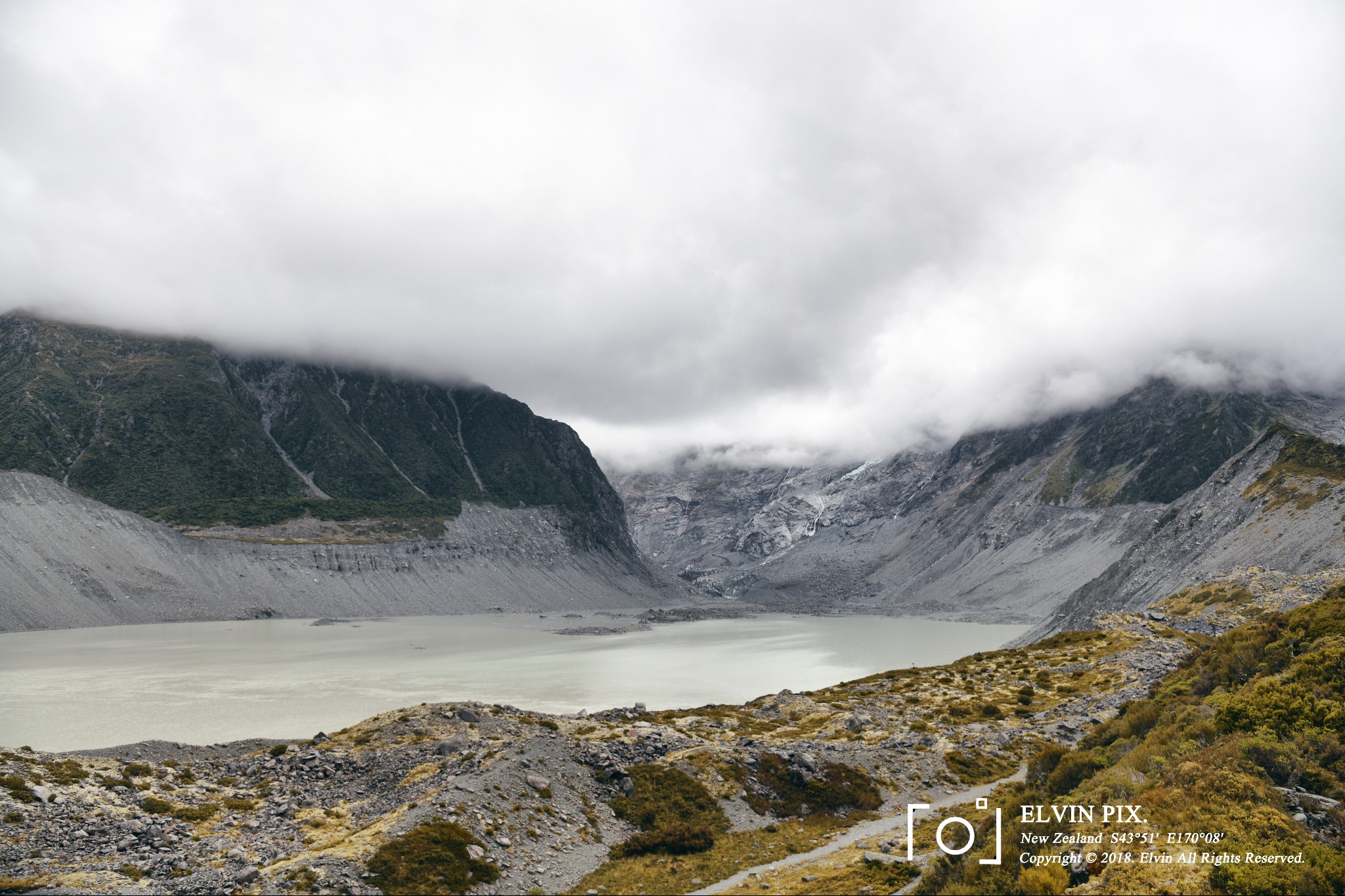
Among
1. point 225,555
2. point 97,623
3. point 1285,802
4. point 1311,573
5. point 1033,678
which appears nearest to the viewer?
point 1285,802

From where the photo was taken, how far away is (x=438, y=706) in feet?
152

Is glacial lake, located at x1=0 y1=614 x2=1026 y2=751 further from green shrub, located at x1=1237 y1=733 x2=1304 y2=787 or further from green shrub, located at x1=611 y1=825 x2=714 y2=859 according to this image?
green shrub, located at x1=1237 y1=733 x2=1304 y2=787

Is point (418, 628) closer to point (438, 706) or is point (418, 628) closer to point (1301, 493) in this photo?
point (438, 706)

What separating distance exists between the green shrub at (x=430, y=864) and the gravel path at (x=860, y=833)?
24.0ft

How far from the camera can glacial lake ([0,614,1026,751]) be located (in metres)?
64.1

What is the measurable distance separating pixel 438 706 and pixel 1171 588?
9026 centimetres

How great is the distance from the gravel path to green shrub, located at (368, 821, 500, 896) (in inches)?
288

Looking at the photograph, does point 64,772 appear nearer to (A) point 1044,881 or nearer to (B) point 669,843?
(B) point 669,843

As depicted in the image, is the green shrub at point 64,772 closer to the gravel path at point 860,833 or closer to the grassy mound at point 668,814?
the grassy mound at point 668,814

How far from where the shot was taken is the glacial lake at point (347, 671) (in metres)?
64.1

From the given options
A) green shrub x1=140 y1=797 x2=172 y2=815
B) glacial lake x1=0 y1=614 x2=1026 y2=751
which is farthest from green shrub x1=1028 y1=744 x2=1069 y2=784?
glacial lake x1=0 y1=614 x2=1026 y2=751

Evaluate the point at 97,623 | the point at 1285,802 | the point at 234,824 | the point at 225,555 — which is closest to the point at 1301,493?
the point at 1285,802

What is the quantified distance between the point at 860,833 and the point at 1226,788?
15.5 metres

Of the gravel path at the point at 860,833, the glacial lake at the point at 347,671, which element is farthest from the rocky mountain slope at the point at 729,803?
the glacial lake at the point at 347,671
